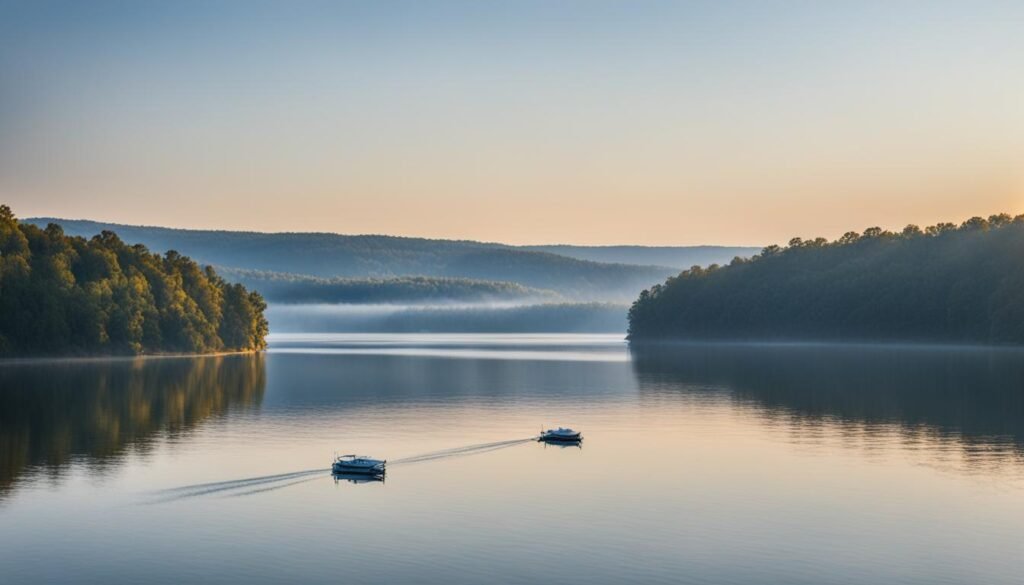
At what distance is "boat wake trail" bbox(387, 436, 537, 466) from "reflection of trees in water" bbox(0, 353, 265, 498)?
1809 cm

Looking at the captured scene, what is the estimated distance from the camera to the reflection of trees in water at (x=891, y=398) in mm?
96812

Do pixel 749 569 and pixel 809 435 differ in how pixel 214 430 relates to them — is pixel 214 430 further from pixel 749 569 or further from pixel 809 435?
pixel 749 569

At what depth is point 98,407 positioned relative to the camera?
115m

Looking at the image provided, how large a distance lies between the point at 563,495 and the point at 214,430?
1625 inches

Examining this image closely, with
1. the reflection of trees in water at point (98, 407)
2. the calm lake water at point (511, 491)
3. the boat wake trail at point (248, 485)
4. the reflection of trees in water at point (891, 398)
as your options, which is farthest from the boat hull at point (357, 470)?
the reflection of trees in water at point (891, 398)

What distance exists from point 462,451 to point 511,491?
59.7 feet

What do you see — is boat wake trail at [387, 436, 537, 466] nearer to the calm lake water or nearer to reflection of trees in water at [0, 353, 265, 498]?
the calm lake water

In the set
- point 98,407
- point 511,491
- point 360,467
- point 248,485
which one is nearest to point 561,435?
point 511,491

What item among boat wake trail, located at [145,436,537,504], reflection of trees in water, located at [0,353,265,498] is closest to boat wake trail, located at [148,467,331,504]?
boat wake trail, located at [145,436,537,504]

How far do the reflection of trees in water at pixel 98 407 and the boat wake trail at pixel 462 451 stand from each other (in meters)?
18.1

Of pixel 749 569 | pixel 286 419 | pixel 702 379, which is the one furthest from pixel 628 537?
pixel 702 379

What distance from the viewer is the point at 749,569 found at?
4903cm

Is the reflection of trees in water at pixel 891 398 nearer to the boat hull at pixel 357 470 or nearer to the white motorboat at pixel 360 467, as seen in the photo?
the white motorboat at pixel 360 467

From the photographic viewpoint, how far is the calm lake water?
50031 millimetres
